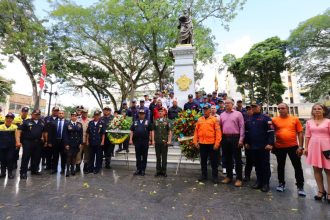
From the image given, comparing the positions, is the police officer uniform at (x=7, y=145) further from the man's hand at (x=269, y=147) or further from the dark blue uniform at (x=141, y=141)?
the man's hand at (x=269, y=147)

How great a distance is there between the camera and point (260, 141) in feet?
16.7

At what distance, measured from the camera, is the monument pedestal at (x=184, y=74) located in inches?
410

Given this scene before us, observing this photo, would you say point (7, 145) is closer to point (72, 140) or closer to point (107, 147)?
point (72, 140)

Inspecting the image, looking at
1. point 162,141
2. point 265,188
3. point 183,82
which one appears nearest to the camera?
point 265,188

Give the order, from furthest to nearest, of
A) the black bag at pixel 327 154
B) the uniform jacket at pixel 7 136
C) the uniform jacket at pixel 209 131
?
1. the uniform jacket at pixel 7 136
2. the uniform jacket at pixel 209 131
3. the black bag at pixel 327 154

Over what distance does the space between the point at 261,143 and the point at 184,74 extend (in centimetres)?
609

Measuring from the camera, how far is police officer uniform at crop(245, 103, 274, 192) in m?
4.99

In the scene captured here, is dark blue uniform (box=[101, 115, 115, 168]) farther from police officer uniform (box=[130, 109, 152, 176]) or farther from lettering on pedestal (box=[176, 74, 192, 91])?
lettering on pedestal (box=[176, 74, 192, 91])

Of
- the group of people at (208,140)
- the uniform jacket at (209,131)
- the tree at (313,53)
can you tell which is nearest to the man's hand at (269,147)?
the group of people at (208,140)

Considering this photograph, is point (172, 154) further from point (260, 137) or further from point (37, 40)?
point (37, 40)

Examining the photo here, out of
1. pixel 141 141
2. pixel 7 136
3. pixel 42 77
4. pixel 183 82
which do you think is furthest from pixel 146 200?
pixel 42 77

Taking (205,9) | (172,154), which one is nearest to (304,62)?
(205,9)

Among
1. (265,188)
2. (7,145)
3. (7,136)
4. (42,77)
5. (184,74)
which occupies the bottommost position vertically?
(265,188)

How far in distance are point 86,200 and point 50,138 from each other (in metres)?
3.55
